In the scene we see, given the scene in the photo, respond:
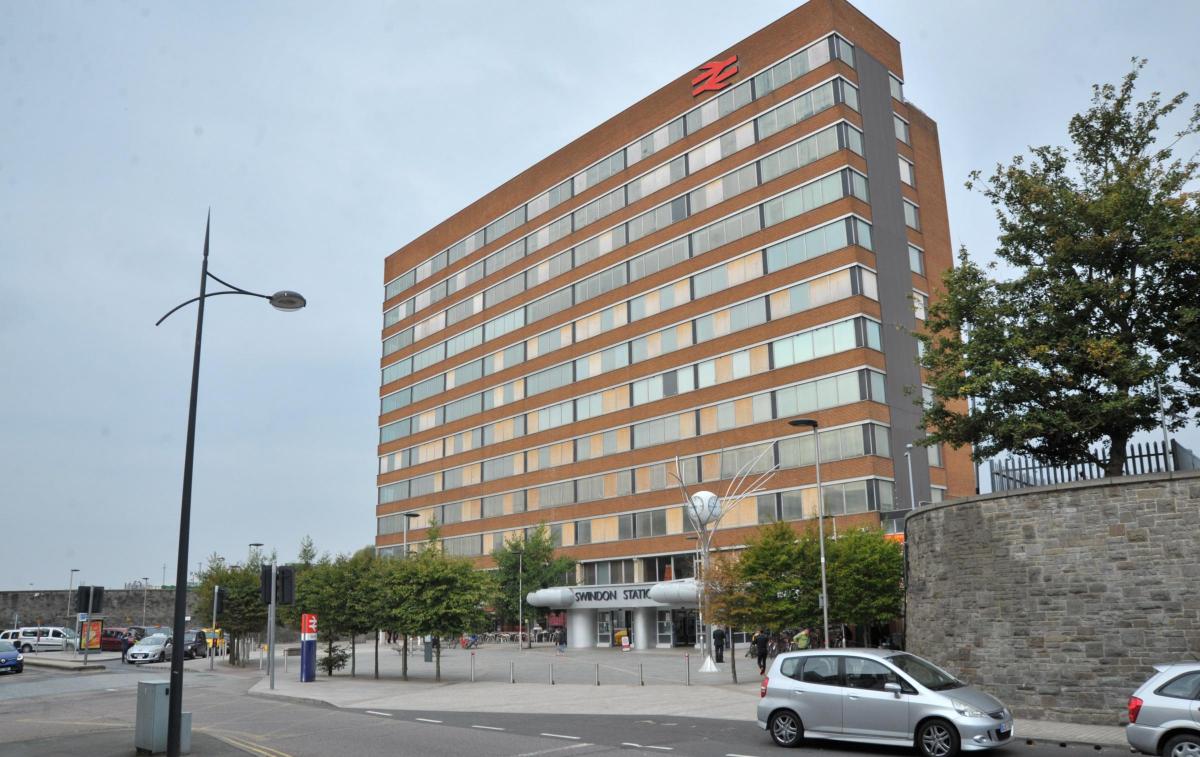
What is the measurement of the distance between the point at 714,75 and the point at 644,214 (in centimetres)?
1023

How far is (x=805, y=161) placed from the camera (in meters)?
55.5

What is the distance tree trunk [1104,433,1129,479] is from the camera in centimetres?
2353

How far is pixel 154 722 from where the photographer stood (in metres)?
15.1

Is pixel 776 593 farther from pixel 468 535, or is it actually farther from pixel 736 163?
pixel 468 535

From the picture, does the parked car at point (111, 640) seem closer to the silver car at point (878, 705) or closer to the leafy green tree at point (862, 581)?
the leafy green tree at point (862, 581)

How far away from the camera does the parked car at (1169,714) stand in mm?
12562

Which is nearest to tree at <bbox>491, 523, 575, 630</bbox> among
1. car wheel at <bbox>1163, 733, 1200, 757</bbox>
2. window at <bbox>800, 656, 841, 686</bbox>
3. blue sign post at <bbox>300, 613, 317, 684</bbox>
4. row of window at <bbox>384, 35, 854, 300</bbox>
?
row of window at <bbox>384, 35, 854, 300</bbox>

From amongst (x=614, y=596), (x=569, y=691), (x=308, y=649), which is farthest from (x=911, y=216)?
(x=308, y=649)

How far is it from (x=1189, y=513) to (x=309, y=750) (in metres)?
16.2

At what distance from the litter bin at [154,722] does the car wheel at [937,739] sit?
36.9 feet

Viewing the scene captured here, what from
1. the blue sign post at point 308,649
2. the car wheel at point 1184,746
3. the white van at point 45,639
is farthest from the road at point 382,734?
the white van at point 45,639

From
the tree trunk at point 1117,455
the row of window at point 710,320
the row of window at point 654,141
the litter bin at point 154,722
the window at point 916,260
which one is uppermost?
the row of window at point 654,141

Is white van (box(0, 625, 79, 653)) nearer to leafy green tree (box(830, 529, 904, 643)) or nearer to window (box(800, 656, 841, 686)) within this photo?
leafy green tree (box(830, 529, 904, 643))

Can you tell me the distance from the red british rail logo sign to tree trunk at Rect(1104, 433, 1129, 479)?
42.5 m
